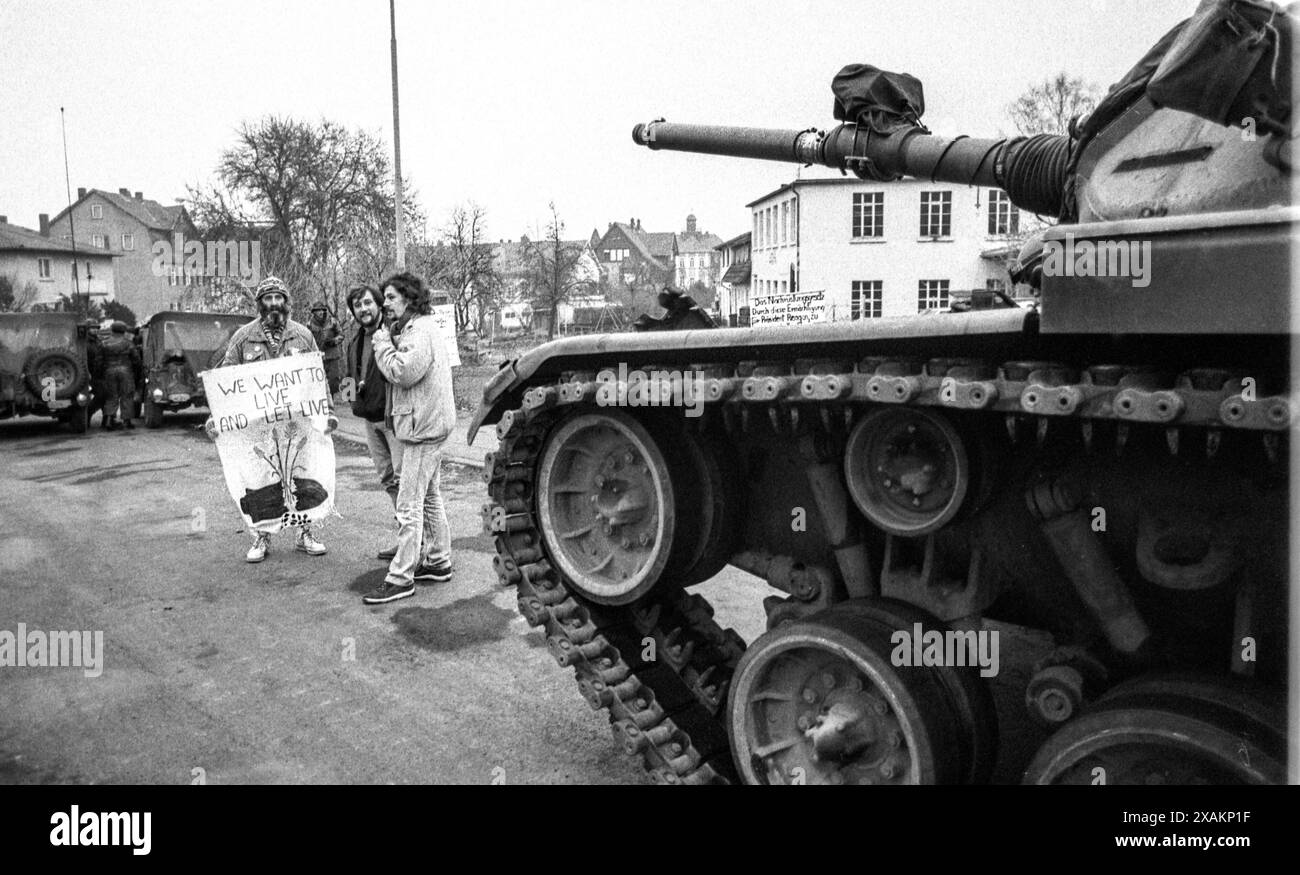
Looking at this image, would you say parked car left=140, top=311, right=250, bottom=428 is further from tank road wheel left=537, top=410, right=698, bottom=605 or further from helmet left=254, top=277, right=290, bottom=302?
tank road wheel left=537, top=410, right=698, bottom=605

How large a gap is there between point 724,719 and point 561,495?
1114mm

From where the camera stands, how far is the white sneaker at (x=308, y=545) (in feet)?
25.3

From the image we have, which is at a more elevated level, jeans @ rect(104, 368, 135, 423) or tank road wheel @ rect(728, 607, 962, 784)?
jeans @ rect(104, 368, 135, 423)

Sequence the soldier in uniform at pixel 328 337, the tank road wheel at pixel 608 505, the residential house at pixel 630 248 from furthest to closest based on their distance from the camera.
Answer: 1. the residential house at pixel 630 248
2. the soldier in uniform at pixel 328 337
3. the tank road wheel at pixel 608 505

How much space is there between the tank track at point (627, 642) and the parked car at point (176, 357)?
1386 centimetres

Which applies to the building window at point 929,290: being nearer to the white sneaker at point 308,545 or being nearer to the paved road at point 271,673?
the paved road at point 271,673

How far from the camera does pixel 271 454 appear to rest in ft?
24.0

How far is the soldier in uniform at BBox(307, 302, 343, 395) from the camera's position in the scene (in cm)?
1617

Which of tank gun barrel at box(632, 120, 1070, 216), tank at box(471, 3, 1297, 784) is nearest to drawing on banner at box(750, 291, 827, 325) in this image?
tank gun barrel at box(632, 120, 1070, 216)

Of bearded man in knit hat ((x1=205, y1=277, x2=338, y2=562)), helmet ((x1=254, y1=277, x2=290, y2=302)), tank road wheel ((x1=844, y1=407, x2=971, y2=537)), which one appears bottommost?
tank road wheel ((x1=844, y1=407, x2=971, y2=537))

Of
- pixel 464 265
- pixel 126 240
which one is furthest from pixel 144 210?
pixel 464 265

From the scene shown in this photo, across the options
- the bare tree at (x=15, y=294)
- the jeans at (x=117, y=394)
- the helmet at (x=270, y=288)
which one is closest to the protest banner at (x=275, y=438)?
the helmet at (x=270, y=288)

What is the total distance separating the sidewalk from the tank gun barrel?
4649 mm
